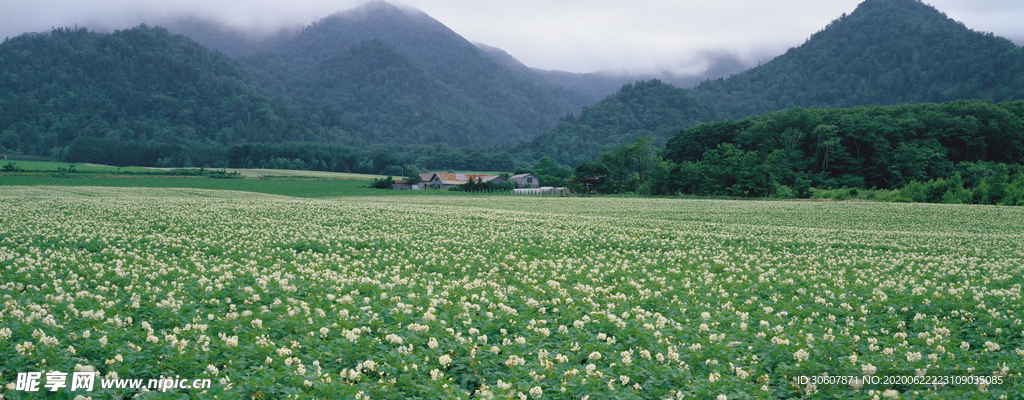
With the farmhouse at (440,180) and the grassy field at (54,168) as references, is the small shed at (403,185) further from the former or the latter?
the grassy field at (54,168)

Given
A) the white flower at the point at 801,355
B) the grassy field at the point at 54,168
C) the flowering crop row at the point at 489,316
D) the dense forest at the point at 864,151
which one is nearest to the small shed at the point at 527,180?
the dense forest at the point at 864,151

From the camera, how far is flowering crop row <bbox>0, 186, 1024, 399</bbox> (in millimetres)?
5883

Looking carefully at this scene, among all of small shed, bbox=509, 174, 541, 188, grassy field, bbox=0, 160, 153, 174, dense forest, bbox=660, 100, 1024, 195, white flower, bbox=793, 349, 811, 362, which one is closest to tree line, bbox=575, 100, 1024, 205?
dense forest, bbox=660, 100, 1024, 195

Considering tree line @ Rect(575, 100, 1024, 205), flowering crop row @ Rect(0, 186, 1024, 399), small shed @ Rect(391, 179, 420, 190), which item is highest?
tree line @ Rect(575, 100, 1024, 205)

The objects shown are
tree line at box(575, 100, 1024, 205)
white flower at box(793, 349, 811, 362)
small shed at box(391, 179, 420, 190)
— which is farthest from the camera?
small shed at box(391, 179, 420, 190)

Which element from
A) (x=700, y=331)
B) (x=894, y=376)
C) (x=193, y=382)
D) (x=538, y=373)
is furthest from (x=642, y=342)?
(x=193, y=382)

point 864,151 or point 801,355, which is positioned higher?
point 864,151

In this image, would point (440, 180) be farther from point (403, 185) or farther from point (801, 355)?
point (801, 355)

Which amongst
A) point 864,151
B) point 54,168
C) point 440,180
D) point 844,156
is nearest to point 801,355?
point 844,156

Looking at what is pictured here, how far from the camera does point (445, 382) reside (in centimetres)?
579

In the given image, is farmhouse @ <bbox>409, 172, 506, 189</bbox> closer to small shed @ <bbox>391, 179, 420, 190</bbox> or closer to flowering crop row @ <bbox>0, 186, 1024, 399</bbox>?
small shed @ <bbox>391, 179, 420, 190</bbox>

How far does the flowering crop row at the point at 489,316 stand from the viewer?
588 cm

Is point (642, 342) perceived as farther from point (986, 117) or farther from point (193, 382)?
point (986, 117)

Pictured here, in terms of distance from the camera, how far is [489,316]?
823cm
